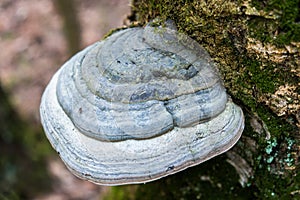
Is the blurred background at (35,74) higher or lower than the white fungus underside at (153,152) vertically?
lower

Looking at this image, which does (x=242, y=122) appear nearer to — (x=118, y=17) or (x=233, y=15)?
(x=233, y=15)

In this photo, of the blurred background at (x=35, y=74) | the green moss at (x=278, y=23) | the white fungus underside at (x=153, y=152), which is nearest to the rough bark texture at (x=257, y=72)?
the green moss at (x=278, y=23)

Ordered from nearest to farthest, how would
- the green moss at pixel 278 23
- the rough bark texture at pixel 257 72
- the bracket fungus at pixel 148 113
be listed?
the green moss at pixel 278 23 → the rough bark texture at pixel 257 72 → the bracket fungus at pixel 148 113

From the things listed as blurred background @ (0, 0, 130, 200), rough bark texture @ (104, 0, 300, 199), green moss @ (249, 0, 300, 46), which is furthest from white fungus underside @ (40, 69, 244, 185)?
blurred background @ (0, 0, 130, 200)

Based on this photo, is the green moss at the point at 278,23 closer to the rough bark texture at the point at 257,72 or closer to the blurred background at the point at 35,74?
the rough bark texture at the point at 257,72

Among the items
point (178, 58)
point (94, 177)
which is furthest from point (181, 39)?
point (94, 177)
